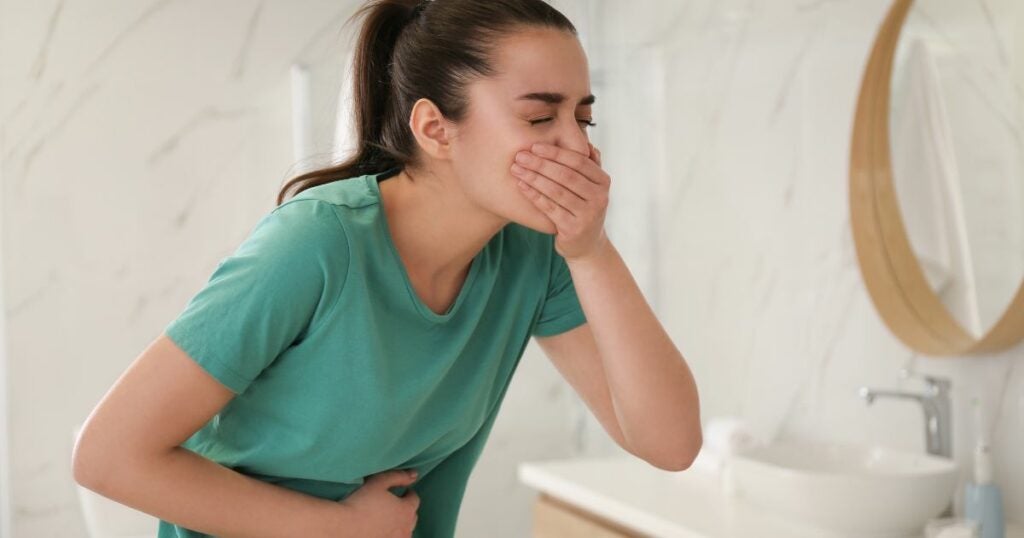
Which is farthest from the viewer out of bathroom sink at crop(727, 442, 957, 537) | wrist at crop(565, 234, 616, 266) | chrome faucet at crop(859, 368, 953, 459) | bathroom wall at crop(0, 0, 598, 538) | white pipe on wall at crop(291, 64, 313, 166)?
white pipe on wall at crop(291, 64, 313, 166)

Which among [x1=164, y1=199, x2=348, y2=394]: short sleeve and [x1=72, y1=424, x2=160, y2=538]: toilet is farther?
[x1=72, y1=424, x2=160, y2=538]: toilet

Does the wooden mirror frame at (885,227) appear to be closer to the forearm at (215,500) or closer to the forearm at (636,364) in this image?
the forearm at (636,364)

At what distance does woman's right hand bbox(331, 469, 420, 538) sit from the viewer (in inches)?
47.6

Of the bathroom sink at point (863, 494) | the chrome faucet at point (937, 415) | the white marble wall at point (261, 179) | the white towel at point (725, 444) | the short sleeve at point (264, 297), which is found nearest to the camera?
the short sleeve at point (264, 297)

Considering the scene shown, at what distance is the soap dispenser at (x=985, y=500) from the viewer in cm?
193

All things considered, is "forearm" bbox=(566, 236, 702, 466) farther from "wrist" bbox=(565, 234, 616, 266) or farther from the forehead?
the forehead

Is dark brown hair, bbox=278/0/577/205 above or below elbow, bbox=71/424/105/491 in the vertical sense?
above

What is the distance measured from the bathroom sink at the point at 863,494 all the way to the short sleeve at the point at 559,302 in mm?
776

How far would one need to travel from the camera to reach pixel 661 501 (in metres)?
2.27

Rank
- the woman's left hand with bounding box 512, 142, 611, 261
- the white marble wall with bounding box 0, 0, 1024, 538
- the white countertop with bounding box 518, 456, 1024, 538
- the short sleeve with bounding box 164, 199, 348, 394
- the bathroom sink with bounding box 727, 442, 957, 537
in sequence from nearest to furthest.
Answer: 1. the short sleeve with bounding box 164, 199, 348, 394
2. the woman's left hand with bounding box 512, 142, 611, 261
3. the bathroom sink with bounding box 727, 442, 957, 537
4. the white countertop with bounding box 518, 456, 1024, 538
5. the white marble wall with bounding box 0, 0, 1024, 538

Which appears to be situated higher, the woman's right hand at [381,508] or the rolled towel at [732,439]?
the woman's right hand at [381,508]

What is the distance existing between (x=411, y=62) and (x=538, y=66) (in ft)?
0.61

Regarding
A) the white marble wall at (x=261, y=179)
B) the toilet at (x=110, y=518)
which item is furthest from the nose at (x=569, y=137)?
the toilet at (x=110, y=518)

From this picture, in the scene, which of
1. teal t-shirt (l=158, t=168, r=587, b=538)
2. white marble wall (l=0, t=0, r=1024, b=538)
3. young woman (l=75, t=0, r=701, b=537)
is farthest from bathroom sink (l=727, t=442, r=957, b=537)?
teal t-shirt (l=158, t=168, r=587, b=538)
